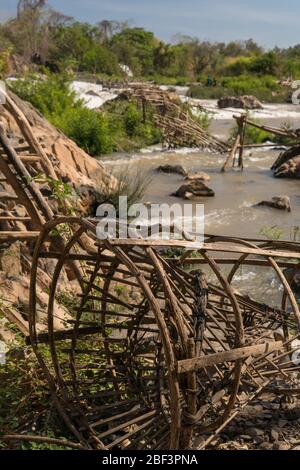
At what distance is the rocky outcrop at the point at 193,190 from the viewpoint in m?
9.46

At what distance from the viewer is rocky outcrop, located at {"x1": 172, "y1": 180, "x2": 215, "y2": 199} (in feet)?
31.0

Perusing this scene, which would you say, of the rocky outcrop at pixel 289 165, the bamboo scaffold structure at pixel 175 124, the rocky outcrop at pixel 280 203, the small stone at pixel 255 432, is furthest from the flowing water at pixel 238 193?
the small stone at pixel 255 432

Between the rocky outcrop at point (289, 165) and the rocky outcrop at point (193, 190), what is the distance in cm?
255

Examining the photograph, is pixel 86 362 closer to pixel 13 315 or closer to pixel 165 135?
pixel 13 315

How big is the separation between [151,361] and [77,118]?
984 centimetres

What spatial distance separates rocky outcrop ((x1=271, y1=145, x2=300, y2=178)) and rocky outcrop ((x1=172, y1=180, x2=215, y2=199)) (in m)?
2.55

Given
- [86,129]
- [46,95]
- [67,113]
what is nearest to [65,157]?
[86,129]

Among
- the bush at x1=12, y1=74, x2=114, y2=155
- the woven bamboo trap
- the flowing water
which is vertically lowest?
the flowing water

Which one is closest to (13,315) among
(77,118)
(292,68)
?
(77,118)

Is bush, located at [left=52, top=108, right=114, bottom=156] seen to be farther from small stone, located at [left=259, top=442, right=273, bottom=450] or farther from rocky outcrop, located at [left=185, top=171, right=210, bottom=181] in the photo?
small stone, located at [left=259, top=442, right=273, bottom=450]

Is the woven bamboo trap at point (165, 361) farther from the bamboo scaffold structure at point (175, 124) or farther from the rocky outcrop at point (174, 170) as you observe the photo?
the bamboo scaffold structure at point (175, 124)

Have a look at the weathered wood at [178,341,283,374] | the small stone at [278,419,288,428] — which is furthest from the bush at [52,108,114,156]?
the weathered wood at [178,341,283,374]
